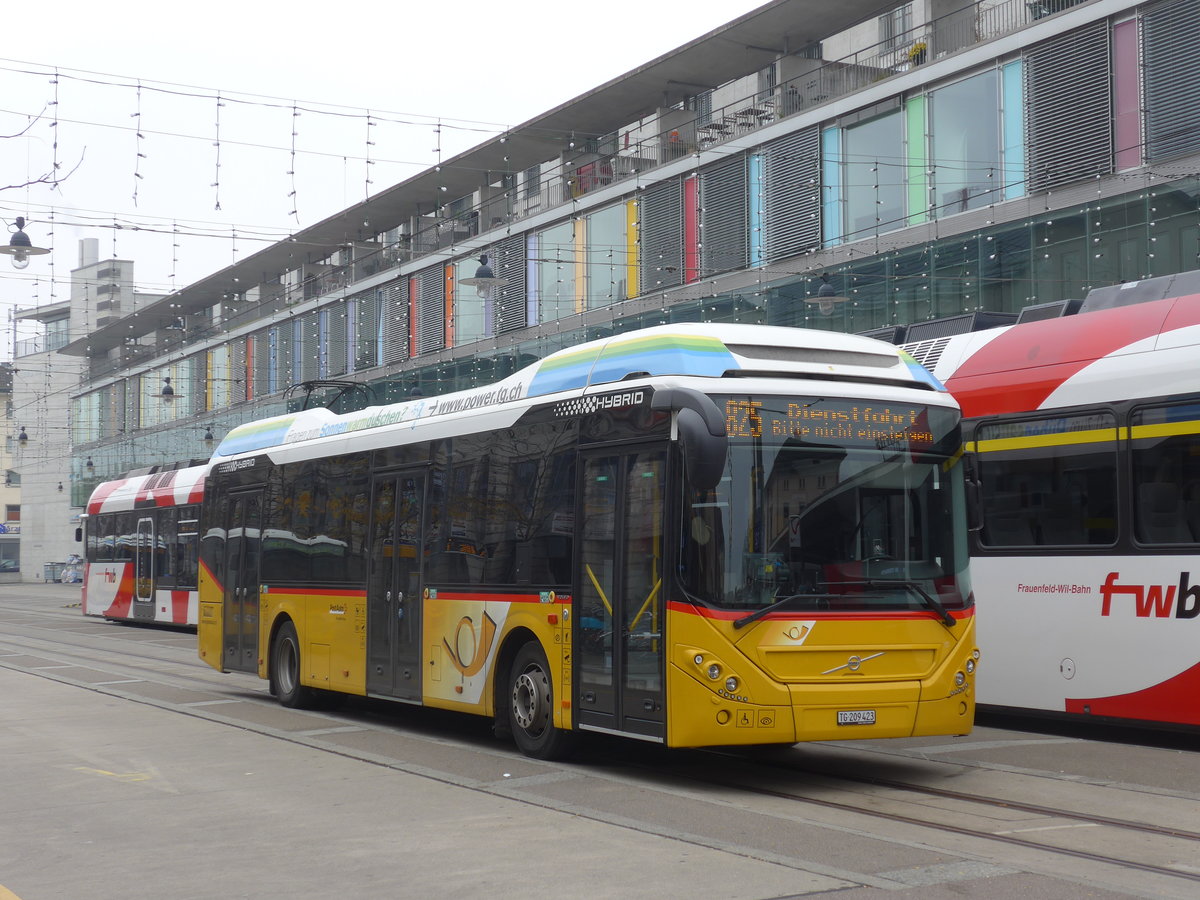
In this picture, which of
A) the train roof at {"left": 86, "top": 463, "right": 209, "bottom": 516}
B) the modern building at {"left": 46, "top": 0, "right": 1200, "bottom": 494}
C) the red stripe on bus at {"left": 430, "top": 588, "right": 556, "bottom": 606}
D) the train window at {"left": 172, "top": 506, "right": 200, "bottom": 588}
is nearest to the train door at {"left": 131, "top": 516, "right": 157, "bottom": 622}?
the train roof at {"left": 86, "top": 463, "right": 209, "bottom": 516}

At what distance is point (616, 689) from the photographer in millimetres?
10125

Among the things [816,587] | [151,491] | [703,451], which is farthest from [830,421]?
[151,491]

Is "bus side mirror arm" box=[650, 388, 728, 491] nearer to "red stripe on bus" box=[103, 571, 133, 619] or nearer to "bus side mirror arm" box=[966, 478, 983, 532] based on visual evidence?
"bus side mirror arm" box=[966, 478, 983, 532]

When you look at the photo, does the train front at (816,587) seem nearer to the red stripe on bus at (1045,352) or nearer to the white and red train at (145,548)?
the red stripe on bus at (1045,352)

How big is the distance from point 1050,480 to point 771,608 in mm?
4022

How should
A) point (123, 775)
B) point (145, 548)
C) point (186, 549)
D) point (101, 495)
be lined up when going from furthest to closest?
point (101, 495)
point (145, 548)
point (186, 549)
point (123, 775)

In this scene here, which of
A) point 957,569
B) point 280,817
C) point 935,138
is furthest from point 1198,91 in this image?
point 280,817

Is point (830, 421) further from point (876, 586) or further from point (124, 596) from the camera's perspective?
point (124, 596)

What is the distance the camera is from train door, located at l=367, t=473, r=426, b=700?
13352mm

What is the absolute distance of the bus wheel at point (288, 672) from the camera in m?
16.0

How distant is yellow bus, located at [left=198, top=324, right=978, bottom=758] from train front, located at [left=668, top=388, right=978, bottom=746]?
0.01 metres

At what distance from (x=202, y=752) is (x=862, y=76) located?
21258 mm

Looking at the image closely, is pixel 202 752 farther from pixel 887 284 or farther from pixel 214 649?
pixel 887 284

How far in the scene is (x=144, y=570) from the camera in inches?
1389
